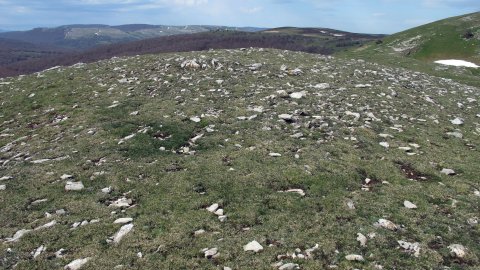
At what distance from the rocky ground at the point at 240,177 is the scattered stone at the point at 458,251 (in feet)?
0.14

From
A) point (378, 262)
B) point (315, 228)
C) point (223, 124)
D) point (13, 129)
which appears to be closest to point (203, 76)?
point (223, 124)

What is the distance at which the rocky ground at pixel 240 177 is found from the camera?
971cm

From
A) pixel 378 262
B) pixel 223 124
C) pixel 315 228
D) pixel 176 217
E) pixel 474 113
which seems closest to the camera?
pixel 378 262

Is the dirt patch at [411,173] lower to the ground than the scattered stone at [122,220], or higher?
higher

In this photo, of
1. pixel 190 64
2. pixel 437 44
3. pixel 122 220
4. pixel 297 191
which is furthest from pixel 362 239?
pixel 437 44

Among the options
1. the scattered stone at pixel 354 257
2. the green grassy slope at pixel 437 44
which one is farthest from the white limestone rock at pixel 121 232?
the green grassy slope at pixel 437 44

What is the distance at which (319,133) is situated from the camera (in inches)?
698

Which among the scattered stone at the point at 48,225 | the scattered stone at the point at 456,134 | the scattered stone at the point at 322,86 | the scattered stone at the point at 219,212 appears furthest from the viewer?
the scattered stone at the point at 322,86

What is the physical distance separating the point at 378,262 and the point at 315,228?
78.0 inches

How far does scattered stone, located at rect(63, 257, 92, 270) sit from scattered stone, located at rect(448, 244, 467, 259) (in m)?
9.14

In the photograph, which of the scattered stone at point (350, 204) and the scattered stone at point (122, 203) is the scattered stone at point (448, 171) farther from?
the scattered stone at point (122, 203)

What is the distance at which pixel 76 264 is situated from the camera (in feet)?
30.4

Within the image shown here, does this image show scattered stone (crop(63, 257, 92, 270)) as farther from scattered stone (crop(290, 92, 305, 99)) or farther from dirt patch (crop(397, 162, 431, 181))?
scattered stone (crop(290, 92, 305, 99))

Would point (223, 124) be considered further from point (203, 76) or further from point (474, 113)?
point (474, 113)
